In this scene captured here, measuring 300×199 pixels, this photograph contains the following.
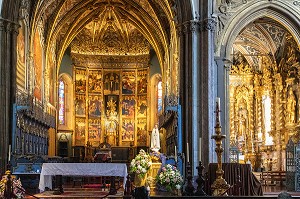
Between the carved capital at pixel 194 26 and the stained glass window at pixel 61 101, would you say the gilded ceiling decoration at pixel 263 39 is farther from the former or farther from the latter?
the stained glass window at pixel 61 101

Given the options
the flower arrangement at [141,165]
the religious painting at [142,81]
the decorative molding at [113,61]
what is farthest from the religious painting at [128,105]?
the flower arrangement at [141,165]

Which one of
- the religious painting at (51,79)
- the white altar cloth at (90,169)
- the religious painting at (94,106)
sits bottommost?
the white altar cloth at (90,169)

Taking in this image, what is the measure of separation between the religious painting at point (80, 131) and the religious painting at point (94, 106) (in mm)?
987

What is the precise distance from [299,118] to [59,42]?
1915 cm

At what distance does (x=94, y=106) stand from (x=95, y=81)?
6.60 ft

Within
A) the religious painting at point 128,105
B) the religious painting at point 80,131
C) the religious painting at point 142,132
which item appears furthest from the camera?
the religious painting at point 128,105

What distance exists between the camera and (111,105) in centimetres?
4459

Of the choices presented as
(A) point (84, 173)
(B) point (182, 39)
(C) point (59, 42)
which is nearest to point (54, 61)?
(C) point (59, 42)

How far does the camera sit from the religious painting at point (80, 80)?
43.9m

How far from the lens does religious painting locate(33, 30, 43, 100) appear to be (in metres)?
31.5

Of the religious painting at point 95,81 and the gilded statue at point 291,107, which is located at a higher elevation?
the religious painting at point 95,81

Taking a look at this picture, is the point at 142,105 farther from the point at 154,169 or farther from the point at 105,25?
the point at 154,169

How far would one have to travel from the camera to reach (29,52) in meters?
29.5

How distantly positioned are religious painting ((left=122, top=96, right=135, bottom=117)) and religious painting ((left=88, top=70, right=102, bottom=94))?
219 centimetres
